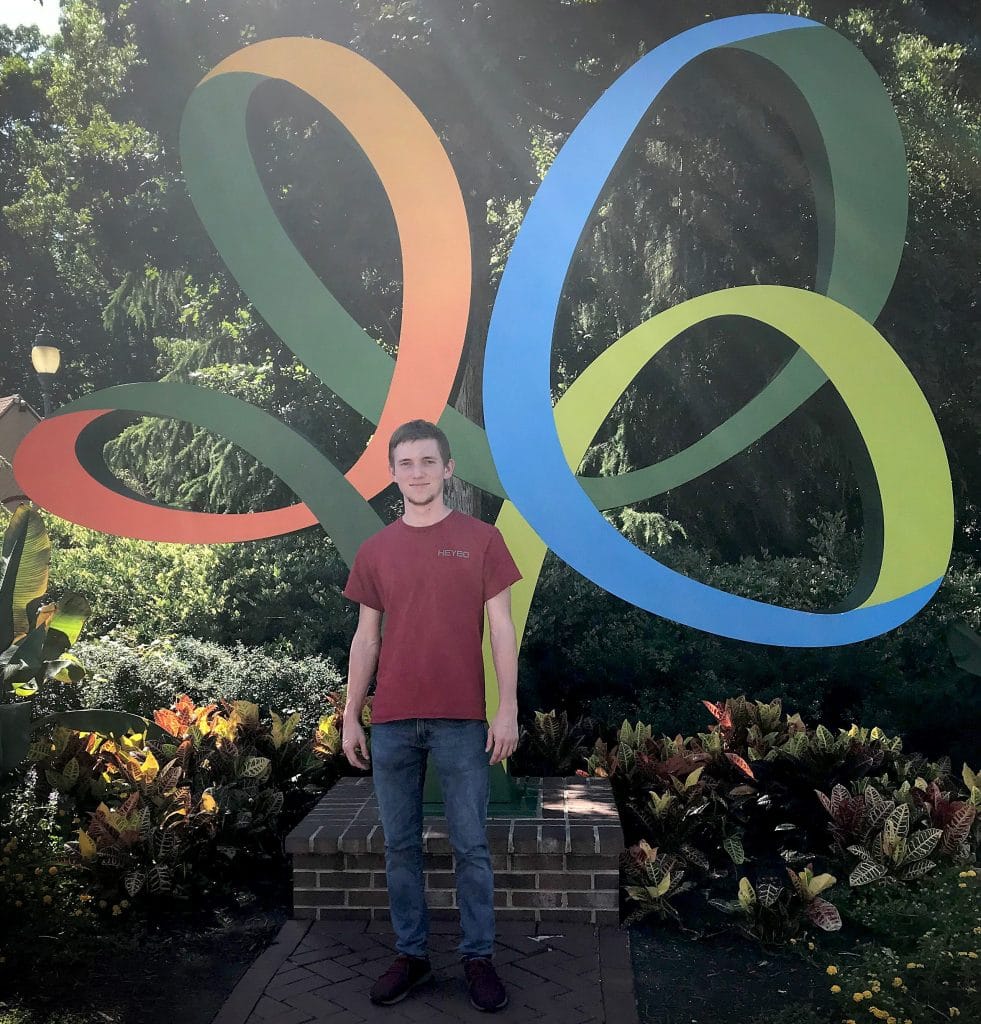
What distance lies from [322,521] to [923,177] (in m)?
8.30

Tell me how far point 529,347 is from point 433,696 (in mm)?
1775

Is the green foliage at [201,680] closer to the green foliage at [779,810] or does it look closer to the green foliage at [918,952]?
the green foliage at [779,810]

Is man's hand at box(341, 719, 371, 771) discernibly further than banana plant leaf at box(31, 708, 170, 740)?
No

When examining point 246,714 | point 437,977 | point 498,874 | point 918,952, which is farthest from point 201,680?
point 918,952

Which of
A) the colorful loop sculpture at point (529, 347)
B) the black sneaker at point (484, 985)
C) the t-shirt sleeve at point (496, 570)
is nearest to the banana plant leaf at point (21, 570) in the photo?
the colorful loop sculpture at point (529, 347)

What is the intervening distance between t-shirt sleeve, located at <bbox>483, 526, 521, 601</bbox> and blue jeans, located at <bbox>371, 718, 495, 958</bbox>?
435 mm

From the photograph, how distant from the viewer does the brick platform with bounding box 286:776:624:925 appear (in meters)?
3.83

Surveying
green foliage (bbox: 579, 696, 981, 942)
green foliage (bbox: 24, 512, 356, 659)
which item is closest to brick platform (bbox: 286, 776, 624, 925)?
green foliage (bbox: 579, 696, 981, 942)

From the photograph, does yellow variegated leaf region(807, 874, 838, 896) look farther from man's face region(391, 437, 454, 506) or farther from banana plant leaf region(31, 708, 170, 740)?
banana plant leaf region(31, 708, 170, 740)

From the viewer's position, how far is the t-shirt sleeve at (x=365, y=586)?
3297 mm

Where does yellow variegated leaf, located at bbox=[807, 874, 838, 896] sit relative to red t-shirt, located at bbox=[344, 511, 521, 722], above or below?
below

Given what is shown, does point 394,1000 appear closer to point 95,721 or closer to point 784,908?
point 784,908

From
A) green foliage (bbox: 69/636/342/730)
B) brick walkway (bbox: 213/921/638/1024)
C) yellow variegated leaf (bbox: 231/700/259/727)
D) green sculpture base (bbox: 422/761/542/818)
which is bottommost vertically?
brick walkway (bbox: 213/921/638/1024)

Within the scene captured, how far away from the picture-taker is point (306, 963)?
3.49 metres
